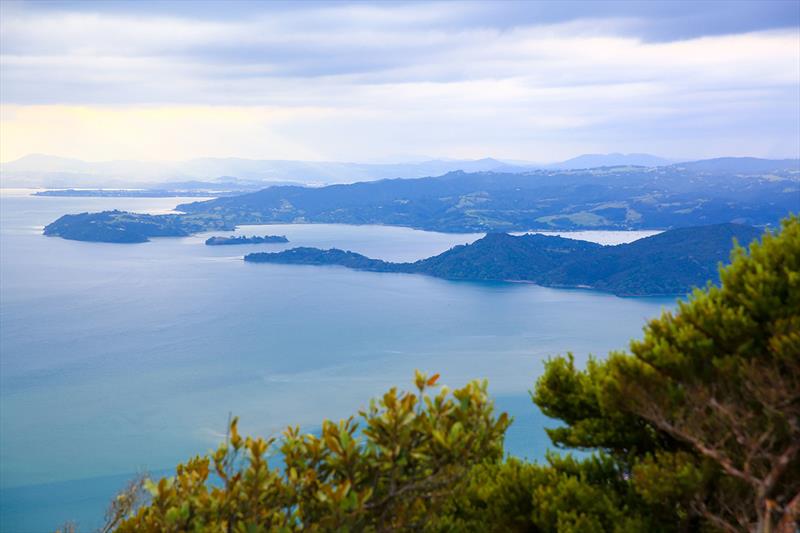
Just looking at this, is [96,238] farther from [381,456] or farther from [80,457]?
[381,456]

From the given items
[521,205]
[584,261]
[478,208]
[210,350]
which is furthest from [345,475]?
[521,205]

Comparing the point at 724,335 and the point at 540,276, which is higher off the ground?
the point at 724,335

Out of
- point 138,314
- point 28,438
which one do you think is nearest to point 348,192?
point 138,314

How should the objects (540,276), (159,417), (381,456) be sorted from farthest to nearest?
(540,276) < (159,417) < (381,456)


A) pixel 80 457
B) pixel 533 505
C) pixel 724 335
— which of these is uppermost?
pixel 724 335

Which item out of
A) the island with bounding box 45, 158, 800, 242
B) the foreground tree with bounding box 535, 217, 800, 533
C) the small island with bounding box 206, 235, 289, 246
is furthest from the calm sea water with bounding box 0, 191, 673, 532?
the island with bounding box 45, 158, 800, 242

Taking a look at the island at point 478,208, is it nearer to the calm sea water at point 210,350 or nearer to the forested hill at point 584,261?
the calm sea water at point 210,350
